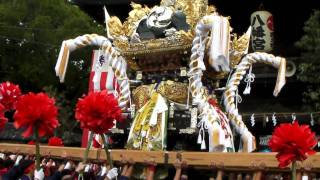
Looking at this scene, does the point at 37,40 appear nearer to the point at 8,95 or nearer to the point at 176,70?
the point at 176,70

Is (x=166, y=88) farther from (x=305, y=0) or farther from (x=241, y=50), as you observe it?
(x=305, y=0)

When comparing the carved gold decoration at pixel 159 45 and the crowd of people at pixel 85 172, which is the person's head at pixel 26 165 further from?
the carved gold decoration at pixel 159 45

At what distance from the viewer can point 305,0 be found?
1234 cm

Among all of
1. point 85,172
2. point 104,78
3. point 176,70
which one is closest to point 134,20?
point 176,70

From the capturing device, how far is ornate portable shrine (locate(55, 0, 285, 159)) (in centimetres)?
637

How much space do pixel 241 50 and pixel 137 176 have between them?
321cm

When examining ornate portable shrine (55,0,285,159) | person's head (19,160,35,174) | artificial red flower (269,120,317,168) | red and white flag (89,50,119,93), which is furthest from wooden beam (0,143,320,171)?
red and white flag (89,50,119,93)

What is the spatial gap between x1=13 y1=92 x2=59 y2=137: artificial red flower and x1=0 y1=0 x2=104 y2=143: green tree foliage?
1416cm

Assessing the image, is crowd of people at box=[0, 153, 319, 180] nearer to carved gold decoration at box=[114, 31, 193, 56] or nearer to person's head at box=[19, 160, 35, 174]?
person's head at box=[19, 160, 35, 174]

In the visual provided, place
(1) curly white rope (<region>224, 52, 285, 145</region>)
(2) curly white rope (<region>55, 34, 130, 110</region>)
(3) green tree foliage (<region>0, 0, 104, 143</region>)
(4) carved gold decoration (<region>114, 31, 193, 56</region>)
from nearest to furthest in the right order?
(4) carved gold decoration (<region>114, 31, 193, 56</region>) → (1) curly white rope (<region>224, 52, 285, 145</region>) → (2) curly white rope (<region>55, 34, 130, 110</region>) → (3) green tree foliage (<region>0, 0, 104, 143</region>)

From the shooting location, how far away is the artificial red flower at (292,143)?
10.7 ft

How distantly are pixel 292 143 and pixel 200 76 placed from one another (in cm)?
329

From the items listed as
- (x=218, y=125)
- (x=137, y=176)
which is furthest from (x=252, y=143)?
(x=137, y=176)

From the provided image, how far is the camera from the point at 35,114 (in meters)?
3.68
